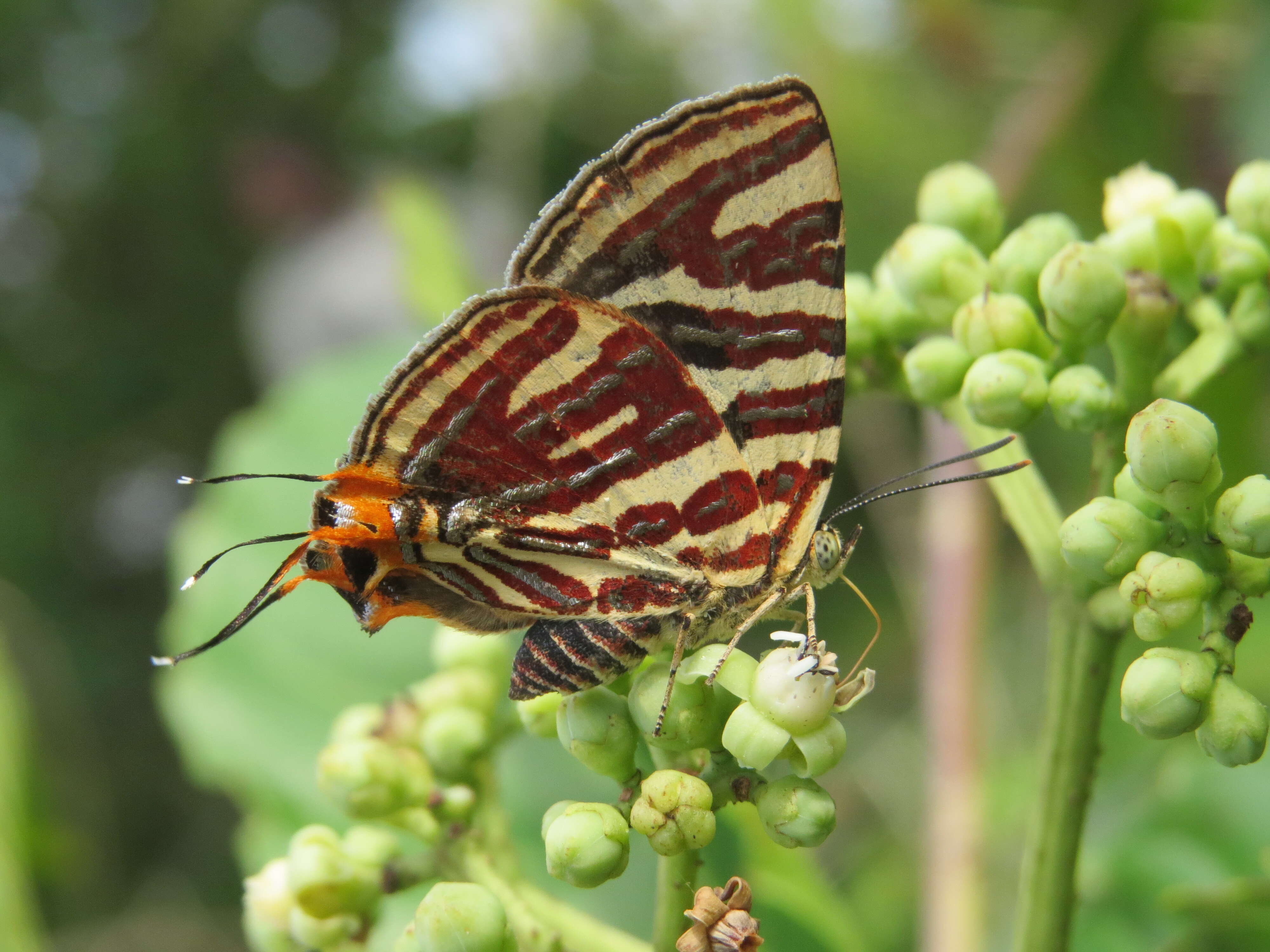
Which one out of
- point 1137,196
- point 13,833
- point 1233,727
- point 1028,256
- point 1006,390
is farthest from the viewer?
point 13,833

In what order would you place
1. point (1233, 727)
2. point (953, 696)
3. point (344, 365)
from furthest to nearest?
point (344, 365), point (953, 696), point (1233, 727)

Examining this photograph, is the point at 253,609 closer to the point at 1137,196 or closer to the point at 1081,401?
the point at 1081,401

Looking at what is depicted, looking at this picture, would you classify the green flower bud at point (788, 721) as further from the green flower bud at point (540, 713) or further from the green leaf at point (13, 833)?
the green leaf at point (13, 833)

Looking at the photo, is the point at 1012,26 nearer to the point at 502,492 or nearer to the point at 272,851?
the point at 502,492

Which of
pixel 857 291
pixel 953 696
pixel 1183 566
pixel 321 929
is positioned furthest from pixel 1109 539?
pixel 953 696

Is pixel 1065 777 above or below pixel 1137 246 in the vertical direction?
below

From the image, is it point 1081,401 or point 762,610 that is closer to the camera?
point 1081,401

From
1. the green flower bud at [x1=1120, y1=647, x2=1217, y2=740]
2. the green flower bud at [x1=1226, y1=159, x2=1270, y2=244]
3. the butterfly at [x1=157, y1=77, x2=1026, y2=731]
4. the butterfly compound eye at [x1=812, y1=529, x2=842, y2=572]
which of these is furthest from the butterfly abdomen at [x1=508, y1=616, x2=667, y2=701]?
the green flower bud at [x1=1226, y1=159, x2=1270, y2=244]

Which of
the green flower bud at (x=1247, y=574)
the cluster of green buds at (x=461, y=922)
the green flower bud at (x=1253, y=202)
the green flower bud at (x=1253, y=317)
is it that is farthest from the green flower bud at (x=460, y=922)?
the green flower bud at (x=1253, y=202)
